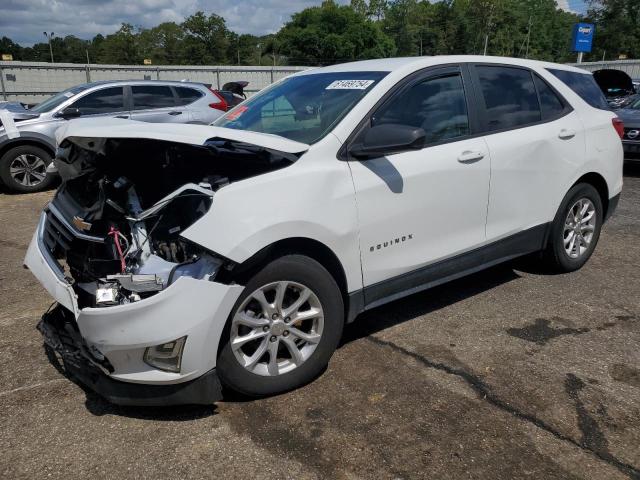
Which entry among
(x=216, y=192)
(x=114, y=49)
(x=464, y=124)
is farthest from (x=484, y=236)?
(x=114, y=49)

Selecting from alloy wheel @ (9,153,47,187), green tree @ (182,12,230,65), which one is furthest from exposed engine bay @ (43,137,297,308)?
green tree @ (182,12,230,65)

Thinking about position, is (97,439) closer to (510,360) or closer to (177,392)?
(177,392)

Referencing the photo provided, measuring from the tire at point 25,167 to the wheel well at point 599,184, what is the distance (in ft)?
24.6

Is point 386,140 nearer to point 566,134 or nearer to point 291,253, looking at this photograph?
point 291,253

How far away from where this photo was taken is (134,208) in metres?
3.11

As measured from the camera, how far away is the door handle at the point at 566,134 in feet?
14.1

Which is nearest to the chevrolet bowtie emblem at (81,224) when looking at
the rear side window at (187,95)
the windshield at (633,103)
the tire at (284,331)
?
the tire at (284,331)

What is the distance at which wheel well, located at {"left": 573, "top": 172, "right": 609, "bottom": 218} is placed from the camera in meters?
4.64

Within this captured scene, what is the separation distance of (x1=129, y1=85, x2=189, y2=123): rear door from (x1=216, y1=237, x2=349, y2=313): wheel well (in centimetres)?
697

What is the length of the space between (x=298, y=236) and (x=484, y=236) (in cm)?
165

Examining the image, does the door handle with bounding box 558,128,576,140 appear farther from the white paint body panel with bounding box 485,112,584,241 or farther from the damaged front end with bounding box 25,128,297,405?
the damaged front end with bounding box 25,128,297,405

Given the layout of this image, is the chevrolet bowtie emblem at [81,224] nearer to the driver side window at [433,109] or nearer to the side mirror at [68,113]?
the driver side window at [433,109]

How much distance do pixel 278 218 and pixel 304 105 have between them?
1.18 metres

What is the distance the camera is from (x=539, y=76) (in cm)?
438
